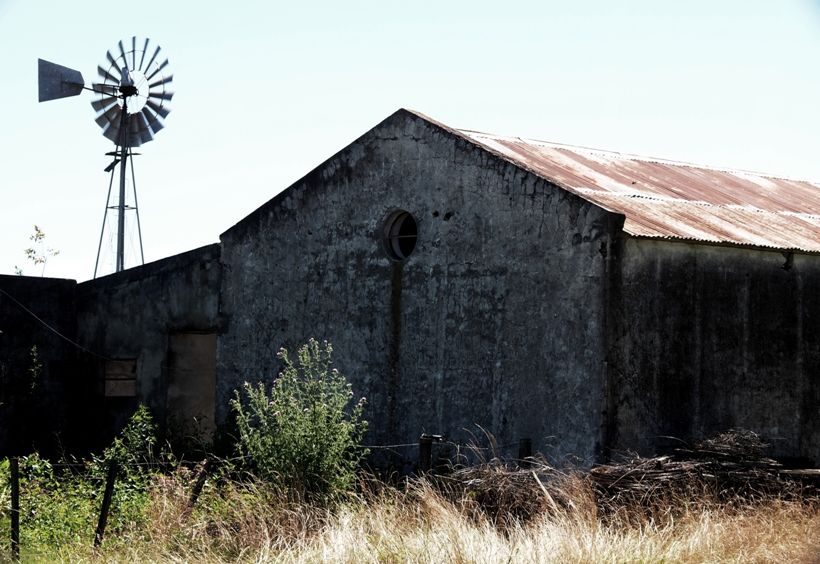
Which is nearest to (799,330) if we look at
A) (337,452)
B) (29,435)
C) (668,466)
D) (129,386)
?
(668,466)

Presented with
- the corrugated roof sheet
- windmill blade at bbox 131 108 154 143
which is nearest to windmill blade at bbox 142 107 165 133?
windmill blade at bbox 131 108 154 143

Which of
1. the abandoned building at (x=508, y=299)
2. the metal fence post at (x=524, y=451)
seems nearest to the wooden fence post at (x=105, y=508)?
the metal fence post at (x=524, y=451)

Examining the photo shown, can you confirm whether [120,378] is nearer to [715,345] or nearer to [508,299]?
[508,299]

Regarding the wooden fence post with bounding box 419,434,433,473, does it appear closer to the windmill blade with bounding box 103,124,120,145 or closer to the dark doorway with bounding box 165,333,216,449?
the dark doorway with bounding box 165,333,216,449

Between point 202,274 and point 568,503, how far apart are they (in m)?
8.47

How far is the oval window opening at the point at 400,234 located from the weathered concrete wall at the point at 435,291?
11 centimetres

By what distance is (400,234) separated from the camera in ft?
48.5

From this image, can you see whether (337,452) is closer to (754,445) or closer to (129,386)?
(754,445)

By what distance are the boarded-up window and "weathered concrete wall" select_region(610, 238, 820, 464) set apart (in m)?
8.63

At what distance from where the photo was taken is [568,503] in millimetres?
10320

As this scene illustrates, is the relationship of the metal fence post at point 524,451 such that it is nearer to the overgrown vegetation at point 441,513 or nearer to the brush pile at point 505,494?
the overgrown vegetation at point 441,513

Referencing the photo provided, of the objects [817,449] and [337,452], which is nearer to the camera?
[337,452]

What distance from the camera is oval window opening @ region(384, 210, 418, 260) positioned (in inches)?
577

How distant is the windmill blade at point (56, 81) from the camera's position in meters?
25.6
